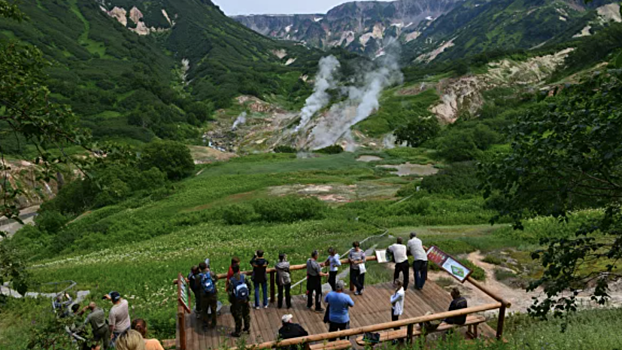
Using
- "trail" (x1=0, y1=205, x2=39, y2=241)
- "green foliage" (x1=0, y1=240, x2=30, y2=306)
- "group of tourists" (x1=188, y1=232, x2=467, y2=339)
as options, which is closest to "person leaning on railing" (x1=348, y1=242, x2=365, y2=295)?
"group of tourists" (x1=188, y1=232, x2=467, y2=339)

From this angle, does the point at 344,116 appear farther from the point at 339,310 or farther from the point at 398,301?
the point at 339,310

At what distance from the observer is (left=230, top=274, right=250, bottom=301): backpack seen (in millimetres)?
10008

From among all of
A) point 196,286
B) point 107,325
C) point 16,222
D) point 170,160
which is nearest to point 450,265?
point 196,286

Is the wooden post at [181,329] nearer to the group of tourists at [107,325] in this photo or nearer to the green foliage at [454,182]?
the group of tourists at [107,325]

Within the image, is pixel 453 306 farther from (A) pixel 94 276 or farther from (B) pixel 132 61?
(B) pixel 132 61

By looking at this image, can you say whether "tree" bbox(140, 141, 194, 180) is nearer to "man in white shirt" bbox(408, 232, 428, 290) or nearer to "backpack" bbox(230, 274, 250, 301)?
"backpack" bbox(230, 274, 250, 301)

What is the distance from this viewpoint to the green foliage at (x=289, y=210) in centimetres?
3512

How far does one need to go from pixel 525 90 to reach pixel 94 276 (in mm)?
103207

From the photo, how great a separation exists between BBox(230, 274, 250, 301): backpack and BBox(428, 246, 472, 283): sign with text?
6475 mm

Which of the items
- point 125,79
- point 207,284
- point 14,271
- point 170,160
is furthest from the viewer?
point 125,79

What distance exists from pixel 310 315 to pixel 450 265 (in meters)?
4.85

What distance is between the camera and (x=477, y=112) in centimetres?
9138

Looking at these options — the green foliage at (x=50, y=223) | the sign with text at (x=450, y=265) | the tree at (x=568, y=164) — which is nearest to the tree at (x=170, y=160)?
the green foliage at (x=50, y=223)

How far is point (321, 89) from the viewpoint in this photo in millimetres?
141000
